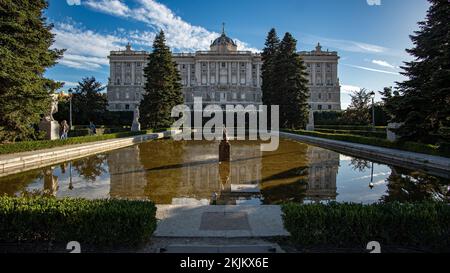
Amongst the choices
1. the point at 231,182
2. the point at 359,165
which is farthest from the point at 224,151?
the point at 359,165

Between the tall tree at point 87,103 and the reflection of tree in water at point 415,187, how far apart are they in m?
44.7

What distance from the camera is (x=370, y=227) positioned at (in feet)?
14.5

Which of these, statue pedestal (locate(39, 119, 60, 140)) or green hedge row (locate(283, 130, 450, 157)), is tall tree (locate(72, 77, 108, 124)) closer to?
statue pedestal (locate(39, 119, 60, 140))

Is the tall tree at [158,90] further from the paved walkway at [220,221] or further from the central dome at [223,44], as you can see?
→ the central dome at [223,44]

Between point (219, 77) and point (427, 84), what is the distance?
73.6 meters

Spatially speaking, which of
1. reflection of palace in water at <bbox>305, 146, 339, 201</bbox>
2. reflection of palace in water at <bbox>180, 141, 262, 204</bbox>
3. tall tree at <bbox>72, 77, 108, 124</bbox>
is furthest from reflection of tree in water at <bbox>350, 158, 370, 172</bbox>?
tall tree at <bbox>72, 77, 108, 124</bbox>

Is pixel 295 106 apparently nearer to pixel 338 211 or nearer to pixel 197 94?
pixel 338 211

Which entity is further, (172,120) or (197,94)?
(197,94)

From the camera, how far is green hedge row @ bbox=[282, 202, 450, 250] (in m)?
4.38

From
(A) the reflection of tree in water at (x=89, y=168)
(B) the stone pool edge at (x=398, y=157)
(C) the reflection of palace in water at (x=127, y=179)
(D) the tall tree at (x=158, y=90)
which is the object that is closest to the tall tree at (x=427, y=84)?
(B) the stone pool edge at (x=398, y=157)

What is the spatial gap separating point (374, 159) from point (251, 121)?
3832 centimetres

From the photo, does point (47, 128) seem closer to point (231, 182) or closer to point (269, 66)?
point (231, 182)

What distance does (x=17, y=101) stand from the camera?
669 inches

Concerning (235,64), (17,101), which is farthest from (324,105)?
(17,101)
